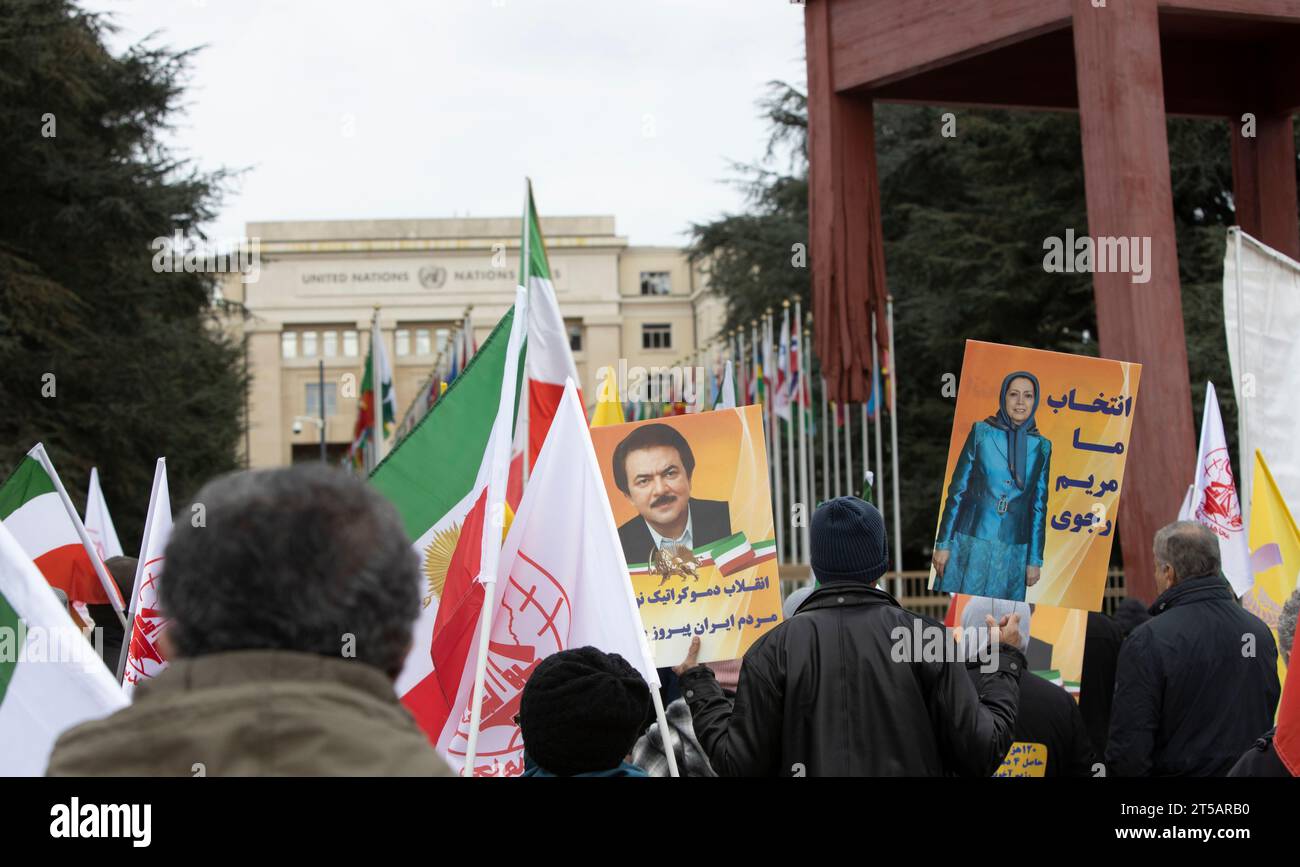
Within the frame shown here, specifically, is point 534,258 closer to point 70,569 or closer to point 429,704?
point 70,569

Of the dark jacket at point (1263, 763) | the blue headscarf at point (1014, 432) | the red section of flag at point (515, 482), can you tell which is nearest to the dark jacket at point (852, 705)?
the dark jacket at point (1263, 763)

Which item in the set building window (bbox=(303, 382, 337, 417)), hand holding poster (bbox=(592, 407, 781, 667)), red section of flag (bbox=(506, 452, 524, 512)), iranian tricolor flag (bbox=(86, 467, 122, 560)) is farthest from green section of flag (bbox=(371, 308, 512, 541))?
building window (bbox=(303, 382, 337, 417))

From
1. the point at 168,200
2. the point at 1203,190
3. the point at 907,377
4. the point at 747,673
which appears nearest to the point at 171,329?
the point at 168,200

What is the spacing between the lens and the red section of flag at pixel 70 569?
7293 mm

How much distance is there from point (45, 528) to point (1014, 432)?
452 centimetres

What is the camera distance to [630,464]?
5648 millimetres

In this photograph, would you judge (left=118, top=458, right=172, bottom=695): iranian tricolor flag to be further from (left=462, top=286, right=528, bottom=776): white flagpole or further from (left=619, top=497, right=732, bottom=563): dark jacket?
(left=619, top=497, right=732, bottom=563): dark jacket

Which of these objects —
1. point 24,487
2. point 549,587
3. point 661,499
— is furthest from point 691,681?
point 24,487

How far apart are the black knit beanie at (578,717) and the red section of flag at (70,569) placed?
464 cm

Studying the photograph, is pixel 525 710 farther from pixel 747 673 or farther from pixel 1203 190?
pixel 1203 190

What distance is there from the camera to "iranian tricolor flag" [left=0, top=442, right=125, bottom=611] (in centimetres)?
731

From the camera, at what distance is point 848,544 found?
3930 mm

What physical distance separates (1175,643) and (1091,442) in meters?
0.89

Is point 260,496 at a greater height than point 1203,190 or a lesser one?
lesser
